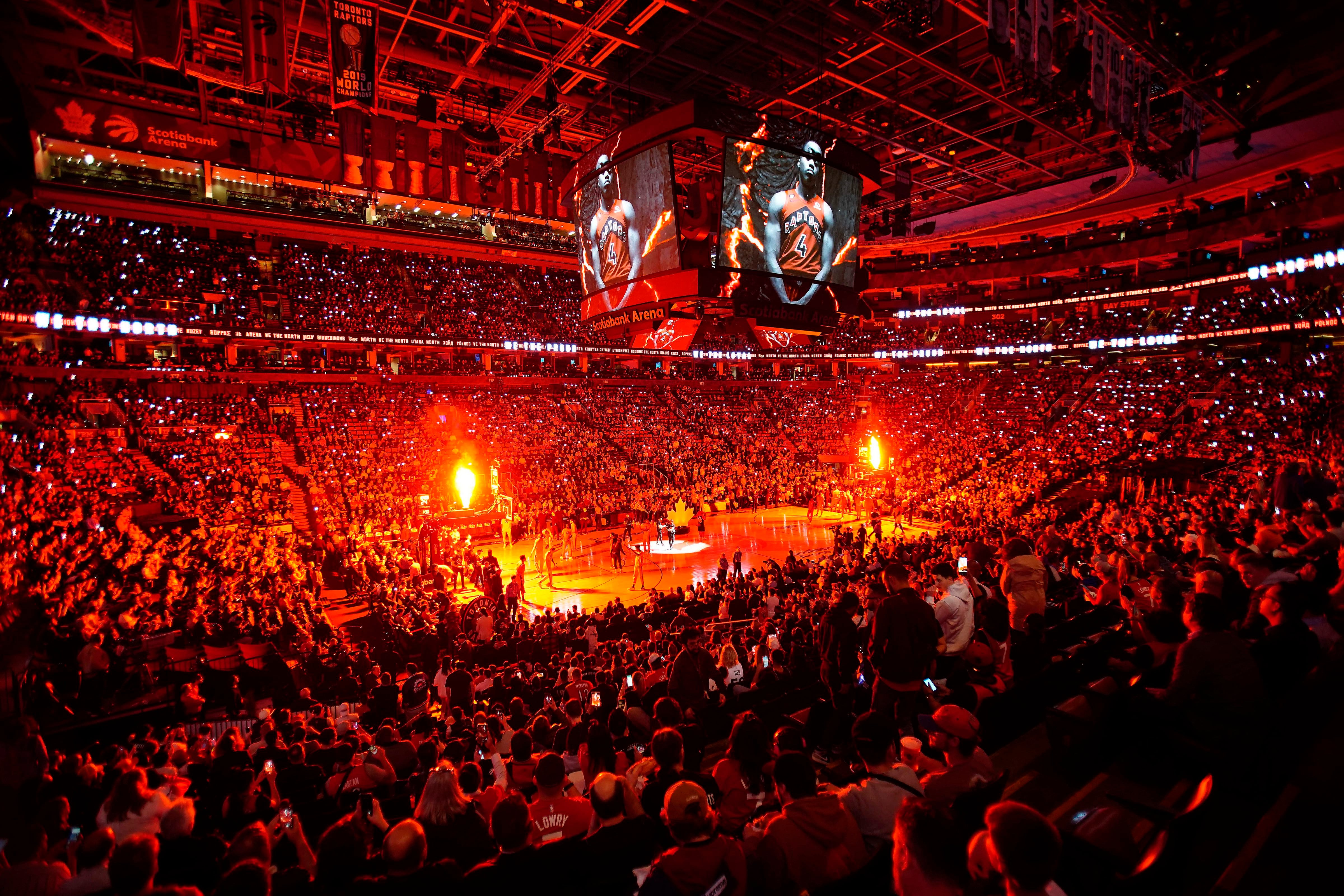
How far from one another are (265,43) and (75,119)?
371cm

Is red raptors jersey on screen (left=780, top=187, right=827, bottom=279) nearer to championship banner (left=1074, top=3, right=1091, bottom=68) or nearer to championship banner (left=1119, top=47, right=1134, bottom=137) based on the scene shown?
championship banner (left=1074, top=3, right=1091, bottom=68)

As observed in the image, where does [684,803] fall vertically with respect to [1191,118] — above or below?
below

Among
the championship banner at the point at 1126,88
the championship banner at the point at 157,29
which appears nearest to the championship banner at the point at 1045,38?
the championship banner at the point at 1126,88

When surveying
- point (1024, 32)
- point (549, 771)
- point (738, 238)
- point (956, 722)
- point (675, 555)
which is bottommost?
point (675, 555)

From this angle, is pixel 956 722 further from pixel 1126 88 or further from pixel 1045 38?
pixel 1126 88

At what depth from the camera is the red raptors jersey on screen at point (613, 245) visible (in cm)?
672

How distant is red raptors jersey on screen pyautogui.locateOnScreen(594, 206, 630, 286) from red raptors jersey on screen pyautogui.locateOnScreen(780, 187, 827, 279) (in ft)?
5.41

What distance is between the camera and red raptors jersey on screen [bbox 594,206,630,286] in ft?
22.0

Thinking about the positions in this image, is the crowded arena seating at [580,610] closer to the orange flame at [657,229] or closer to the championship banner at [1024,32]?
the orange flame at [657,229]

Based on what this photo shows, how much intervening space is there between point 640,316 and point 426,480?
71.0 ft

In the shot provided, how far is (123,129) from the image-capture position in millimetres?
8555

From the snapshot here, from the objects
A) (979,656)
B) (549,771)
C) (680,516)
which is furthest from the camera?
(680,516)

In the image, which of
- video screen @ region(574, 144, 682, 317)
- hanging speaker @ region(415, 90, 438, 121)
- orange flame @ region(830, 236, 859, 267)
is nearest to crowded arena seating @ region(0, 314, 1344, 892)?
orange flame @ region(830, 236, 859, 267)

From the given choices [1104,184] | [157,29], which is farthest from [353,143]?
[1104,184]
